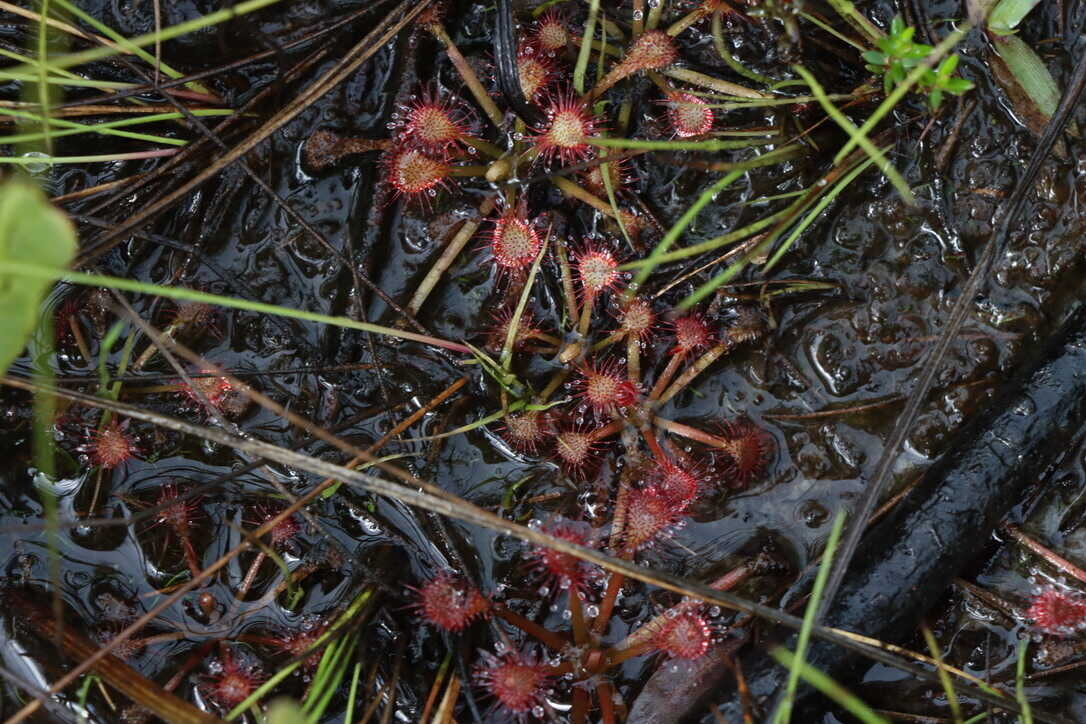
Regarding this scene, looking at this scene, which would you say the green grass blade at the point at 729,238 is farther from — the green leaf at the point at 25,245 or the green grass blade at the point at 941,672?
the green leaf at the point at 25,245

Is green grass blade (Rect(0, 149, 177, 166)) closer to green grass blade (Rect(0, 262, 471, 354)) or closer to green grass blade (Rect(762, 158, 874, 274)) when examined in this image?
green grass blade (Rect(0, 262, 471, 354))

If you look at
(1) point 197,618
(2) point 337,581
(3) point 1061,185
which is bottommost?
(1) point 197,618

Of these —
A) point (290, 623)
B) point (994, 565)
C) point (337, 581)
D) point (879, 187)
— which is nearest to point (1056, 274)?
point (879, 187)

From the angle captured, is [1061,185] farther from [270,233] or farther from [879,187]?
[270,233]

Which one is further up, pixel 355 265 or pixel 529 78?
pixel 529 78

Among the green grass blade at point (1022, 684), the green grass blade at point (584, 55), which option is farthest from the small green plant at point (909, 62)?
the green grass blade at point (1022, 684)

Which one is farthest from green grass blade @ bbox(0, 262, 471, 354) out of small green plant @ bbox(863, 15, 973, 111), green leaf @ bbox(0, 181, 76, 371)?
small green plant @ bbox(863, 15, 973, 111)
